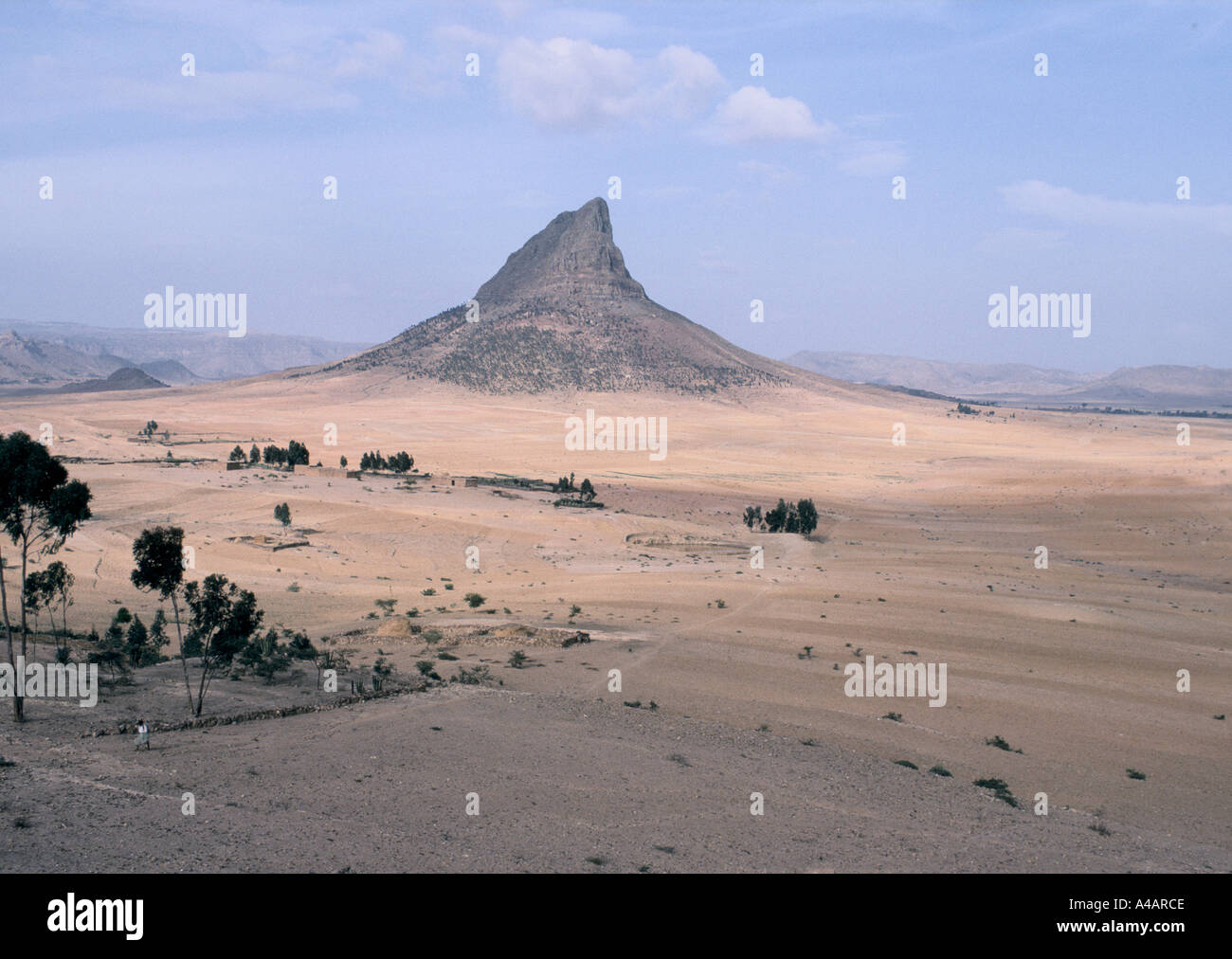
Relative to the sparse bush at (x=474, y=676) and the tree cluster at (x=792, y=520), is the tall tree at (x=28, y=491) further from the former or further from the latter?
the tree cluster at (x=792, y=520)

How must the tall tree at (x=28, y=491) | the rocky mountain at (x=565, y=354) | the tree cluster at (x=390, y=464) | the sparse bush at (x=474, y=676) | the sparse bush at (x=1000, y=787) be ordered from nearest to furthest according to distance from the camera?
the sparse bush at (x=1000, y=787), the tall tree at (x=28, y=491), the sparse bush at (x=474, y=676), the tree cluster at (x=390, y=464), the rocky mountain at (x=565, y=354)

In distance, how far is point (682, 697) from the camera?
73.2ft

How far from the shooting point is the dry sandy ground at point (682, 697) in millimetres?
12930

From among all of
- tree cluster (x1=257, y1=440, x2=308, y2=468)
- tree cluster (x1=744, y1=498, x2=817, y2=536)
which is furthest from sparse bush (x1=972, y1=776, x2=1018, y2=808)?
tree cluster (x1=257, y1=440, x2=308, y2=468)

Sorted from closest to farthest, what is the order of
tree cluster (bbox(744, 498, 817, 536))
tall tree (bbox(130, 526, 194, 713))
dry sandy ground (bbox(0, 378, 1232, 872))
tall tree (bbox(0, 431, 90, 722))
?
dry sandy ground (bbox(0, 378, 1232, 872)), tall tree (bbox(0, 431, 90, 722)), tall tree (bbox(130, 526, 194, 713)), tree cluster (bbox(744, 498, 817, 536))

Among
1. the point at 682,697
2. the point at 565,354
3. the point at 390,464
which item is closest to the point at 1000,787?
the point at 682,697

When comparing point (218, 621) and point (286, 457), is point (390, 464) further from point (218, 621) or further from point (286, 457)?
point (218, 621)

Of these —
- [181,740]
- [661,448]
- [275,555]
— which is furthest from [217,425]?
[181,740]

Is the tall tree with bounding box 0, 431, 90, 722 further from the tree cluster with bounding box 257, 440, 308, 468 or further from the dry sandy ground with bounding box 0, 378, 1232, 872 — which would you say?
the tree cluster with bounding box 257, 440, 308, 468

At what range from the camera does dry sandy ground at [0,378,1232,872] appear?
12930 mm

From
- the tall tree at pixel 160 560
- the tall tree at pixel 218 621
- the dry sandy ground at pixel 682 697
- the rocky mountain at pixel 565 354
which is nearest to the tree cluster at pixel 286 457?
the dry sandy ground at pixel 682 697

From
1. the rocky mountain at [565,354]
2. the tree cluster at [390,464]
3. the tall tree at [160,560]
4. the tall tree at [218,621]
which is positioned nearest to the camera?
the tall tree at [160,560]

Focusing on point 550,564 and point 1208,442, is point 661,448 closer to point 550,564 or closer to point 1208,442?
point 550,564
